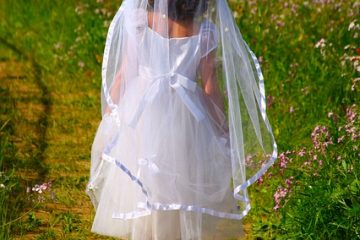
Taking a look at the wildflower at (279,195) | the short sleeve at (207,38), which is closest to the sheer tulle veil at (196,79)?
the short sleeve at (207,38)

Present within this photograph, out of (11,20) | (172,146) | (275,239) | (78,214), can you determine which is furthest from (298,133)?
(11,20)

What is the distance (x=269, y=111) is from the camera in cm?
724

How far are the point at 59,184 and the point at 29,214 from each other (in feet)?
2.33

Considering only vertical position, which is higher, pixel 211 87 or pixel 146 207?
pixel 211 87

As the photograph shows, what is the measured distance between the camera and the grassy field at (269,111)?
5.23 m

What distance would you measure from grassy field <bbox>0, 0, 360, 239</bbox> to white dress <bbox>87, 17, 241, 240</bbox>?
1.92ft

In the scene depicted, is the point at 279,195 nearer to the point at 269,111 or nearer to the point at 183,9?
the point at 183,9

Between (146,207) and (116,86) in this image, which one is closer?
(146,207)

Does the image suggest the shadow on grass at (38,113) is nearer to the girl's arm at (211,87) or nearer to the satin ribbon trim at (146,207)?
the satin ribbon trim at (146,207)

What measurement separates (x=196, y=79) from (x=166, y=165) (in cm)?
50

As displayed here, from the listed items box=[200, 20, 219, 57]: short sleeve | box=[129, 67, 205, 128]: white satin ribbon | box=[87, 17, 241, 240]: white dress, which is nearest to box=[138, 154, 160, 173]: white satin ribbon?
box=[87, 17, 241, 240]: white dress

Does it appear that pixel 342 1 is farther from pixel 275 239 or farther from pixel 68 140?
pixel 275 239

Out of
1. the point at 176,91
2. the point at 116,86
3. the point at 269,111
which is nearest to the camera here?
the point at 176,91

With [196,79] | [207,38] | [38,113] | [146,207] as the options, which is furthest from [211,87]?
[38,113]
